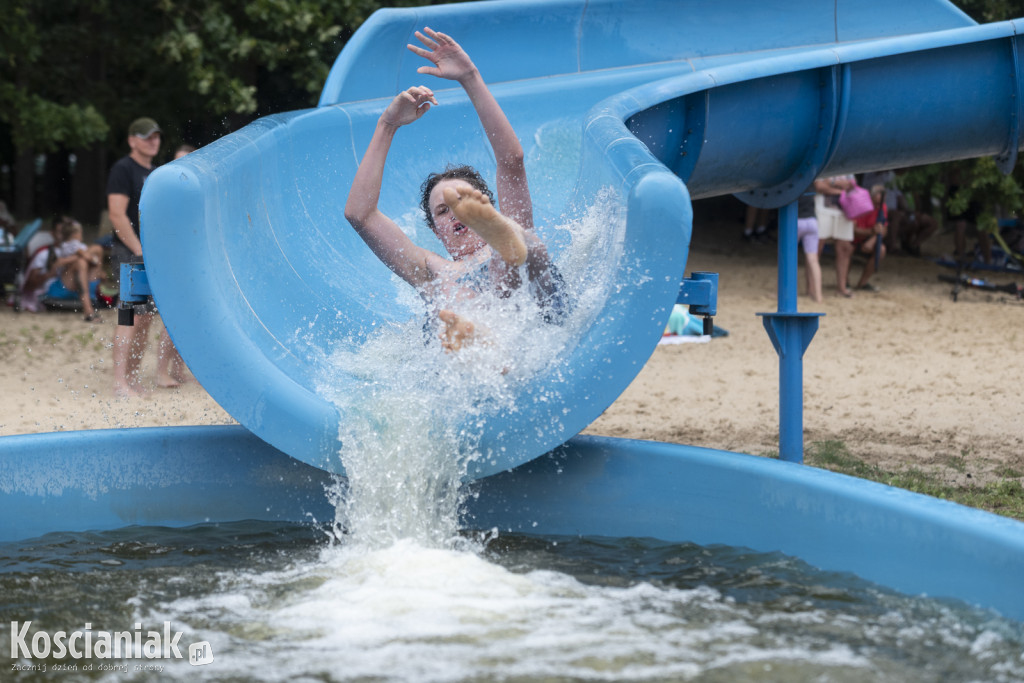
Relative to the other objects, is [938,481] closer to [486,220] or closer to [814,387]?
[814,387]

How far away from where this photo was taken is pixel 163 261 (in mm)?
2895

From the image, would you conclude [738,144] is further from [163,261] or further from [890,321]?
[890,321]

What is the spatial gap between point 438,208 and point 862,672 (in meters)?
2.03

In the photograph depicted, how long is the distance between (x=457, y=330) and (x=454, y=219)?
670mm

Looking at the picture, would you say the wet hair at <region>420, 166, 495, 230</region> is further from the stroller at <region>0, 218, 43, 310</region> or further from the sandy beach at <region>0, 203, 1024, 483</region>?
the stroller at <region>0, 218, 43, 310</region>

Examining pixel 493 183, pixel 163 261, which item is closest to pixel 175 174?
pixel 163 261

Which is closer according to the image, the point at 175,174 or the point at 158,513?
the point at 175,174

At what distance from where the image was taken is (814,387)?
236 inches

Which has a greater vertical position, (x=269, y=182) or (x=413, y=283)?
(x=269, y=182)

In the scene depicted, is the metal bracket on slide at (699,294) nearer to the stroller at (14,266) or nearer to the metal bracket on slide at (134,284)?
the metal bracket on slide at (134,284)

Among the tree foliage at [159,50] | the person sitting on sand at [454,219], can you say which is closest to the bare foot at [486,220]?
the person sitting on sand at [454,219]

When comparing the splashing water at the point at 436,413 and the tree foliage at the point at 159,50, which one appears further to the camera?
the tree foliage at the point at 159,50

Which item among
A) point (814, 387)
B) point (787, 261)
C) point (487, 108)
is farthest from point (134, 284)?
point (814, 387)

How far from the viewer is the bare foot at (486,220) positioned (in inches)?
108
